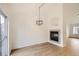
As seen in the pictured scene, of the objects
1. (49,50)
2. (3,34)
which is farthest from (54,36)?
(3,34)

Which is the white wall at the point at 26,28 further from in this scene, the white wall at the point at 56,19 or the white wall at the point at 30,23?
the white wall at the point at 56,19

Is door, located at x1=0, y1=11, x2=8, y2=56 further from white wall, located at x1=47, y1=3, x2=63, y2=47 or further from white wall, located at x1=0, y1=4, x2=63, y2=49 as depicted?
white wall, located at x1=47, y1=3, x2=63, y2=47

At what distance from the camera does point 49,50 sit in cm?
173

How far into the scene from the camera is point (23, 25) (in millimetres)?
1770

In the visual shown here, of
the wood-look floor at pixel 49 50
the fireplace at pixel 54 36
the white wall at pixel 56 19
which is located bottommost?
the wood-look floor at pixel 49 50

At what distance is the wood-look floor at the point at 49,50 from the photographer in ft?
5.33

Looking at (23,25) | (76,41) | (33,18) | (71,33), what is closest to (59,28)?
(71,33)

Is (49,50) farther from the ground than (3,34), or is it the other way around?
(3,34)

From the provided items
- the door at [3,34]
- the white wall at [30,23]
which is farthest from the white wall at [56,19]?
the door at [3,34]

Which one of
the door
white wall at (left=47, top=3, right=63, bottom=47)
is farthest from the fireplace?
the door

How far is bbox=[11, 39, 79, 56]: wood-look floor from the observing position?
1626 mm

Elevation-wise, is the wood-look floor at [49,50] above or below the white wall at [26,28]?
below

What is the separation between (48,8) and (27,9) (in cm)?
36

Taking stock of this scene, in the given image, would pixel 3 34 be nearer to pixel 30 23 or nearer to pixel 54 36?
pixel 30 23
